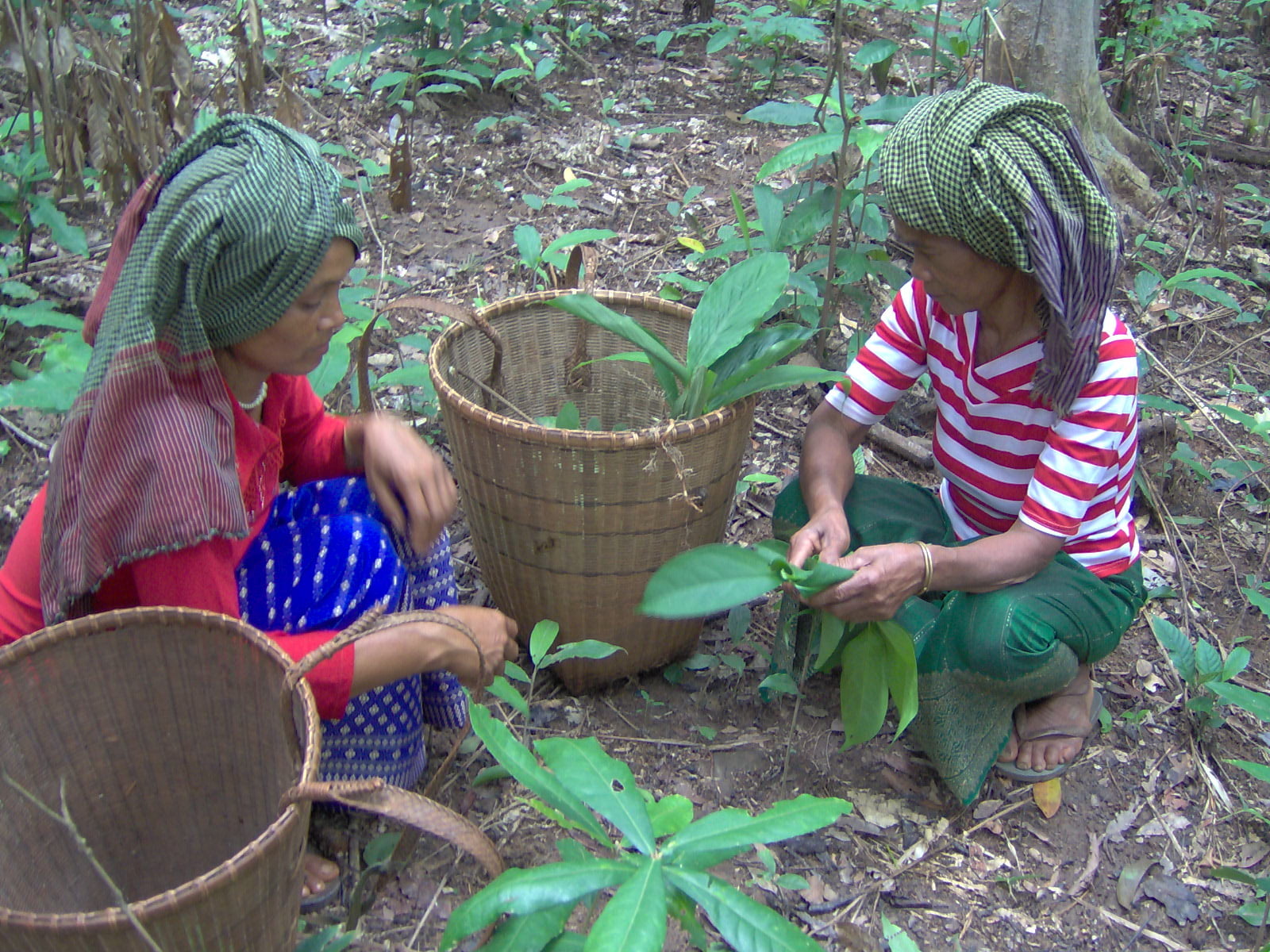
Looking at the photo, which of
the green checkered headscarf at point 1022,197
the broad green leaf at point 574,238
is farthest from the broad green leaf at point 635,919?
the broad green leaf at point 574,238

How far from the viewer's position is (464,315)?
5.70ft

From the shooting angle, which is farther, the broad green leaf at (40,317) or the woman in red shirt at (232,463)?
the broad green leaf at (40,317)

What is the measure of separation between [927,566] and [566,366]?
86 cm

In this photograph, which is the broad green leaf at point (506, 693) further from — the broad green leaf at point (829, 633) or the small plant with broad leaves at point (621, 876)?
the broad green leaf at point (829, 633)

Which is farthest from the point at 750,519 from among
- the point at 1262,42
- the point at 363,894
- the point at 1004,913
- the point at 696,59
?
the point at 1262,42

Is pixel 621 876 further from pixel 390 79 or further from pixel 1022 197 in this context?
pixel 390 79

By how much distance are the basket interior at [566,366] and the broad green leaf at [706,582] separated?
0.66 meters

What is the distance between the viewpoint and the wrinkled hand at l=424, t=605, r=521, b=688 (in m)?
1.35

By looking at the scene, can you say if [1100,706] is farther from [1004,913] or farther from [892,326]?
[892,326]

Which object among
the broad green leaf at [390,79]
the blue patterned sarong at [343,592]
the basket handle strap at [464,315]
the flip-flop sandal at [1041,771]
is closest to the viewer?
the blue patterned sarong at [343,592]

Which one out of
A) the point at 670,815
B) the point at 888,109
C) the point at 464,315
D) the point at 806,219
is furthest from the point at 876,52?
the point at 670,815

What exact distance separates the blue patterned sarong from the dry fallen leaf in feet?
3.55

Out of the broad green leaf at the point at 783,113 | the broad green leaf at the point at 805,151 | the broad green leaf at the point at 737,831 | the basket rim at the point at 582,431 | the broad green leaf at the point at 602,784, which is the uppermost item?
the broad green leaf at the point at 783,113

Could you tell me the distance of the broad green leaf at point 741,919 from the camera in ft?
3.23
